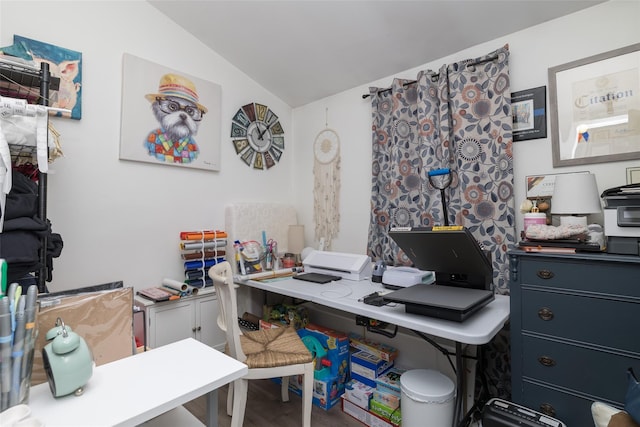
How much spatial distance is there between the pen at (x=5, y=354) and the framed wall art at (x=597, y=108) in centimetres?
256

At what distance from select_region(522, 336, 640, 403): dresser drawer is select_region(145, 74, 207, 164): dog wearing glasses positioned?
269 centimetres

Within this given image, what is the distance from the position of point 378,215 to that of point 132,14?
2504 millimetres

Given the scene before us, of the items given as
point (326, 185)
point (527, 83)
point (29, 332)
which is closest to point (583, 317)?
point (527, 83)

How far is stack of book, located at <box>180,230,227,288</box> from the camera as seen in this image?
2.51 metres

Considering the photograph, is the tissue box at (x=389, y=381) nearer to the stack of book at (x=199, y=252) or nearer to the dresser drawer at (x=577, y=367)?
the dresser drawer at (x=577, y=367)

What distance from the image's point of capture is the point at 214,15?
95.0 inches

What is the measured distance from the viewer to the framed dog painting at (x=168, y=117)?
2.30 meters

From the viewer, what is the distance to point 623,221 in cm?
129

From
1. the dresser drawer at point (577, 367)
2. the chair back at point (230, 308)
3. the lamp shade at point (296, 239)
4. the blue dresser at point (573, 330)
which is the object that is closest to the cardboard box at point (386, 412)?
the blue dresser at point (573, 330)

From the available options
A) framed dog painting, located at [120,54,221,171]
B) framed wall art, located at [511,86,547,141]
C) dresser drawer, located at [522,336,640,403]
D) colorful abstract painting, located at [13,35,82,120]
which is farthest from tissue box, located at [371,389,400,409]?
colorful abstract painting, located at [13,35,82,120]

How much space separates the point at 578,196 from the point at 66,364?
217 cm

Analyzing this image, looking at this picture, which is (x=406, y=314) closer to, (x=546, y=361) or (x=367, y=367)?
(x=546, y=361)

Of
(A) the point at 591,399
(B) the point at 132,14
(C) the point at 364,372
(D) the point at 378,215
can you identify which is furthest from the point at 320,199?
(A) the point at 591,399

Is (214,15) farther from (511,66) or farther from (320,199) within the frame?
(511,66)
